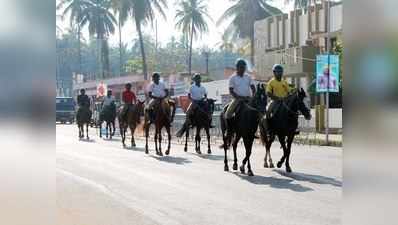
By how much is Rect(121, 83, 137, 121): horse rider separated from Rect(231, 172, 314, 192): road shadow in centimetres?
1018

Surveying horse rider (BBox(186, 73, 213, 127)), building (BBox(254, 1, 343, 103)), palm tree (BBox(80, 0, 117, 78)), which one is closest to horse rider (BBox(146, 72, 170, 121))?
horse rider (BBox(186, 73, 213, 127))

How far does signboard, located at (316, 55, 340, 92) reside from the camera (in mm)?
18516

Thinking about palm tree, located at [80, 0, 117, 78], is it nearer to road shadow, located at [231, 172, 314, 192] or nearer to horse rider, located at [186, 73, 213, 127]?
horse rider, located at [186, 73, 213, 127]

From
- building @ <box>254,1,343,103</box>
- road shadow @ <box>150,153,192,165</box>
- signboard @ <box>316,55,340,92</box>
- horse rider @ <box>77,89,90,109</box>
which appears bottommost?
road shadow @ <box>150,153,192,165</box>

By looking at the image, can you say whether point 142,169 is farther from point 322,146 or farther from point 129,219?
point 322,146

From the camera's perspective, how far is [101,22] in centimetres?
6394

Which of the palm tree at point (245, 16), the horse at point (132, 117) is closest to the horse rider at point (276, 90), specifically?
the horse at point (132, 117)

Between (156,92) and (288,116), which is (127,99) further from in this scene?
(288,116)

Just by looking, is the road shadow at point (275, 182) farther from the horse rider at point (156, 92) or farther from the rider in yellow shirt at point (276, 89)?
the horse rider at point (156, 92)

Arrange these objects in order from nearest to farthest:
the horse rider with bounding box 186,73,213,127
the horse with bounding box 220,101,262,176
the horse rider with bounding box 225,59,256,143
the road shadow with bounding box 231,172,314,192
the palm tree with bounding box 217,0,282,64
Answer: the road shadow with bounding box 231,172,314,192, the horse with bounding box 220,101,262,176, the horse rider with bounding box 225,59,256,143, the horse rider with bounding box 186,73,213,127, the palm tree with bounding box 217,0,282,64
